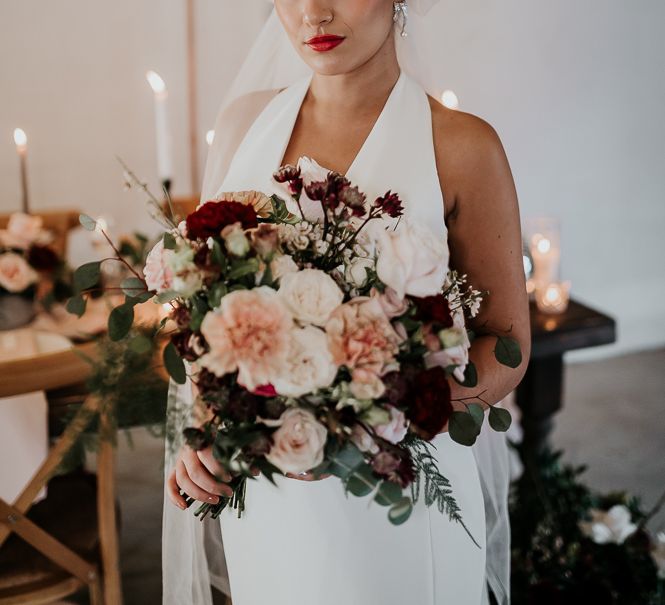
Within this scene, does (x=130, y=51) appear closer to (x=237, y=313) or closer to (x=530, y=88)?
(x=530, y=88)

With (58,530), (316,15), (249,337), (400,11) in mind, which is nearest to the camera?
(249,337)

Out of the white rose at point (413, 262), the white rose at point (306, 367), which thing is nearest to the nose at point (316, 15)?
the white rose at point (413, 262)

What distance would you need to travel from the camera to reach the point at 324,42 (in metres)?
1.35

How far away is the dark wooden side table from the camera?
2.49 metres

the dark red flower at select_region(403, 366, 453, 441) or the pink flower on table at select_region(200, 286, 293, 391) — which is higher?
the pink flower on table at select_region(200, 286, 293, 391)

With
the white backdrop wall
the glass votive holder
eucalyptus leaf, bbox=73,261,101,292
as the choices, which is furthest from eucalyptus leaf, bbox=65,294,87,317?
the white backdrop wall

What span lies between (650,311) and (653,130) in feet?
3.38

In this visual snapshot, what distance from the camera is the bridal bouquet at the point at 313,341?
0.91 metres

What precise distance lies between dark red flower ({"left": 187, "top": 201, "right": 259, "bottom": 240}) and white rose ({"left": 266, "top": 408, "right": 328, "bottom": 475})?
0.81ft

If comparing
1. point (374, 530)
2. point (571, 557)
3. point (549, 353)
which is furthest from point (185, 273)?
point (549, 353)

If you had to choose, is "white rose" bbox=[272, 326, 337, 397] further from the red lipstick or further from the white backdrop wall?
the white backdrop wall

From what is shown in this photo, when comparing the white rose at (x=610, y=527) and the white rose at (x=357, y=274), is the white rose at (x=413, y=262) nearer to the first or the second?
the white rose at (x=357, y=274)

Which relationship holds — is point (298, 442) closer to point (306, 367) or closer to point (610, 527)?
point (306, 367)

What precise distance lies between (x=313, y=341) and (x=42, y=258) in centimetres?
Result: 164
